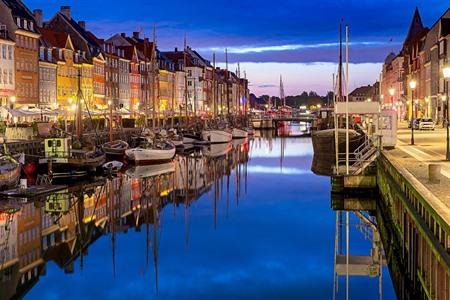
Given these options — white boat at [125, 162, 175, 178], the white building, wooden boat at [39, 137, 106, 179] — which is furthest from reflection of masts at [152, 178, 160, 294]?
the white building

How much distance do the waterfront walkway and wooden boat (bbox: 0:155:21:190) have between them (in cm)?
1935

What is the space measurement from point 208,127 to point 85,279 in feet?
261

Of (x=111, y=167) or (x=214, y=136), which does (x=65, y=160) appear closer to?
(x=111, y=167)

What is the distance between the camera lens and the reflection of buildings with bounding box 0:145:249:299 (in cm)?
2736

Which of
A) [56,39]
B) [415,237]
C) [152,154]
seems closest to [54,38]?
[56,39]

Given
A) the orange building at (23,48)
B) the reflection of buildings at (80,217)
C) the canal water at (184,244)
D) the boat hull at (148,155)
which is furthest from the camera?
the orange building at (23,48)

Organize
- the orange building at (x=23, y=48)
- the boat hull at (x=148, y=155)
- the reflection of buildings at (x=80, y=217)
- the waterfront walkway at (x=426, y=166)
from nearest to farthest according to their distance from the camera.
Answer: the waterfront walkway at (x=426, y=166), the reflection of buildings at (x=80, y=217), the boat hull at (x=148, y=155), the orange building at (x=23, y=48)

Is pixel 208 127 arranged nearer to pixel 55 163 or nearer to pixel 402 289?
pixel 55 163

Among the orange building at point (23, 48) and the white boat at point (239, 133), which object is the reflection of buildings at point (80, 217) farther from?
the white boat at point (239, 133)

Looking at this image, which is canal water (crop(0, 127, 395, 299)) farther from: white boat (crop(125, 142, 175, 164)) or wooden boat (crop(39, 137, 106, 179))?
white boat (crop(125, 142, 175, 164))

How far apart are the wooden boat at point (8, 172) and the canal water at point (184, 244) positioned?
2.28 m

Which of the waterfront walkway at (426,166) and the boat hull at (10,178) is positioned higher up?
the waterfront walkway at (426,166)

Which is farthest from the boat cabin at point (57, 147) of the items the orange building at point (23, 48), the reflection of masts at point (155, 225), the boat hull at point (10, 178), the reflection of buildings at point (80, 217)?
the orange building at point (23, 48)

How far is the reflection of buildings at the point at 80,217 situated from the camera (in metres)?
27.4
